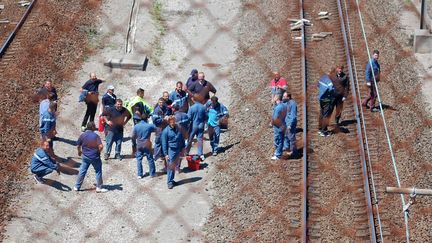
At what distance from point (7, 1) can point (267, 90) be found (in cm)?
335

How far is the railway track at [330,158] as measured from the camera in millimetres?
5422

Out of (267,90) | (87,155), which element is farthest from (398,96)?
(87,155)

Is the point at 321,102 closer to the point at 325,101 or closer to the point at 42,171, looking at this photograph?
the point at 325,101

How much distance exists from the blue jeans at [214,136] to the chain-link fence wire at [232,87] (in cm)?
13

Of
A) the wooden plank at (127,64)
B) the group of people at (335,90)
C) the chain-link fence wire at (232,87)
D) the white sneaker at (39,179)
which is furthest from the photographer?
the wooden plank at (127,64)

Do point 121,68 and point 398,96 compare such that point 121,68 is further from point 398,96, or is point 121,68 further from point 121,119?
point 398,96

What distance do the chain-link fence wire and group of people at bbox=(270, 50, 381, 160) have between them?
7.6 inches

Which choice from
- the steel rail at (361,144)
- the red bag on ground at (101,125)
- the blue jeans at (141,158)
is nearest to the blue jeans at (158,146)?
the blue jeans at (141,158)

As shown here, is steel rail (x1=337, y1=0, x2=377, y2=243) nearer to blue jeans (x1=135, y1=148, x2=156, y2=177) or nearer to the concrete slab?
the concrete slab

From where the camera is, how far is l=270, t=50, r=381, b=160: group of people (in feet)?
20.5

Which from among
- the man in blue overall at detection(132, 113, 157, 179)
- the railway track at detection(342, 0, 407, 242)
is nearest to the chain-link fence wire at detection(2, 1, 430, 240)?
the railway track at detection(342, 0, 407, 242)

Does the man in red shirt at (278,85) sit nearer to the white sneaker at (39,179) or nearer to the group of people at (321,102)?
the group of people at (321,102)

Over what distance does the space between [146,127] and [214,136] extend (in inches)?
26.4

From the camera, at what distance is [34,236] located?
528cm
